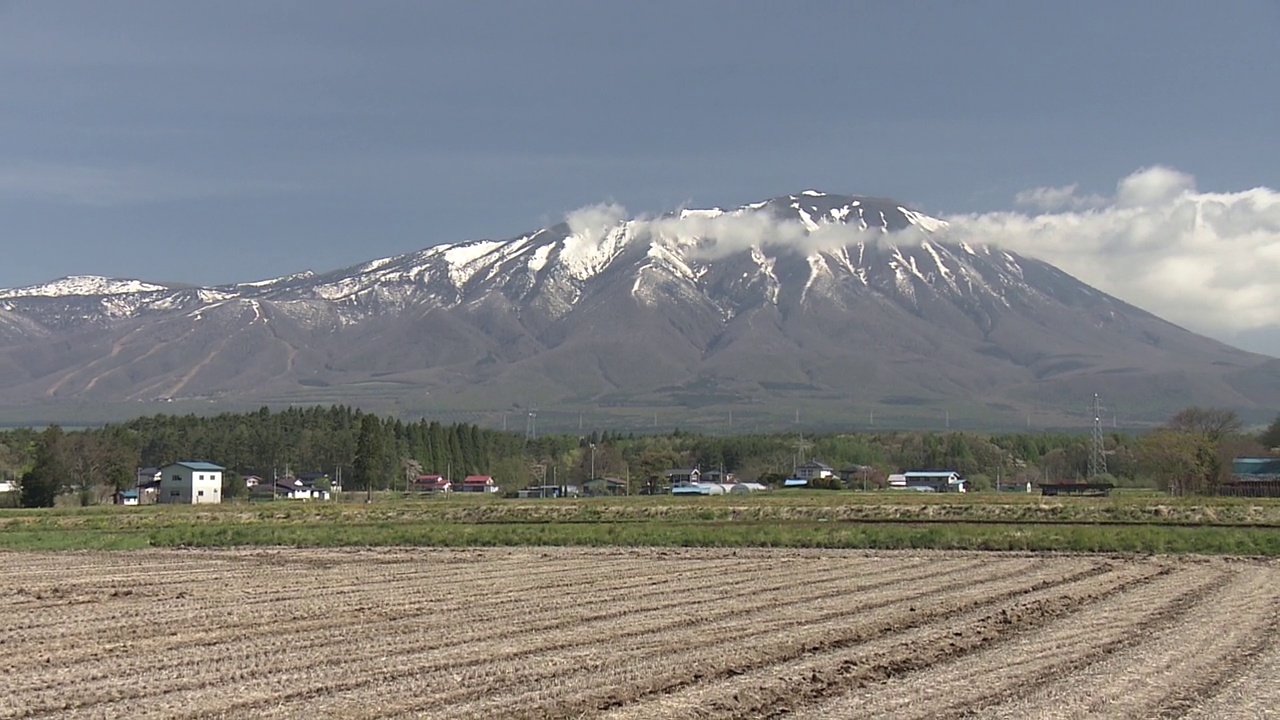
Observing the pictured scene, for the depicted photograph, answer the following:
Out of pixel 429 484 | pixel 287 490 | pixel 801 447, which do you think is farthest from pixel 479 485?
pixel 801 447

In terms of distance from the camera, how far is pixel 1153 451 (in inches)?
3674

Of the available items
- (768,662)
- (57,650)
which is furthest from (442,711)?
(57,650)

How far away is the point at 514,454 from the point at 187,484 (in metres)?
61.3

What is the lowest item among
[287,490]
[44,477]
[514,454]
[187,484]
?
[287,490]

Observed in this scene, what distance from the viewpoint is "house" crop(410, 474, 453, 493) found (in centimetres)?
13288

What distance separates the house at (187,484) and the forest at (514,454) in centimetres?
326

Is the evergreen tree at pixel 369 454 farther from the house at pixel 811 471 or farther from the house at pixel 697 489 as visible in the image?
the house at pixel 811 471

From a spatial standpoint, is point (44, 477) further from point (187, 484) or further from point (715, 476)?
point (715, 476)

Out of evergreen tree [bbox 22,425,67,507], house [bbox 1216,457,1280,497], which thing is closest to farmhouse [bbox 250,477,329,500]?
evergreen tree [bbox 22,425,67,507]

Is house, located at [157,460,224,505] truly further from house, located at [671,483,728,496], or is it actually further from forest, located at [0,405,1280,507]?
house, located at [671,483,728,496]

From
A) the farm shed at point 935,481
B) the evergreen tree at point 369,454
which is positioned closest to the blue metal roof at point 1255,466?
the farm shed at point 935,481

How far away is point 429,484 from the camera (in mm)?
134375

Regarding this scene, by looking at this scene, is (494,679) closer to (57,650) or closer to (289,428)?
(57,650)

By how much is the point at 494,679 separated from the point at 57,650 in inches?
254
